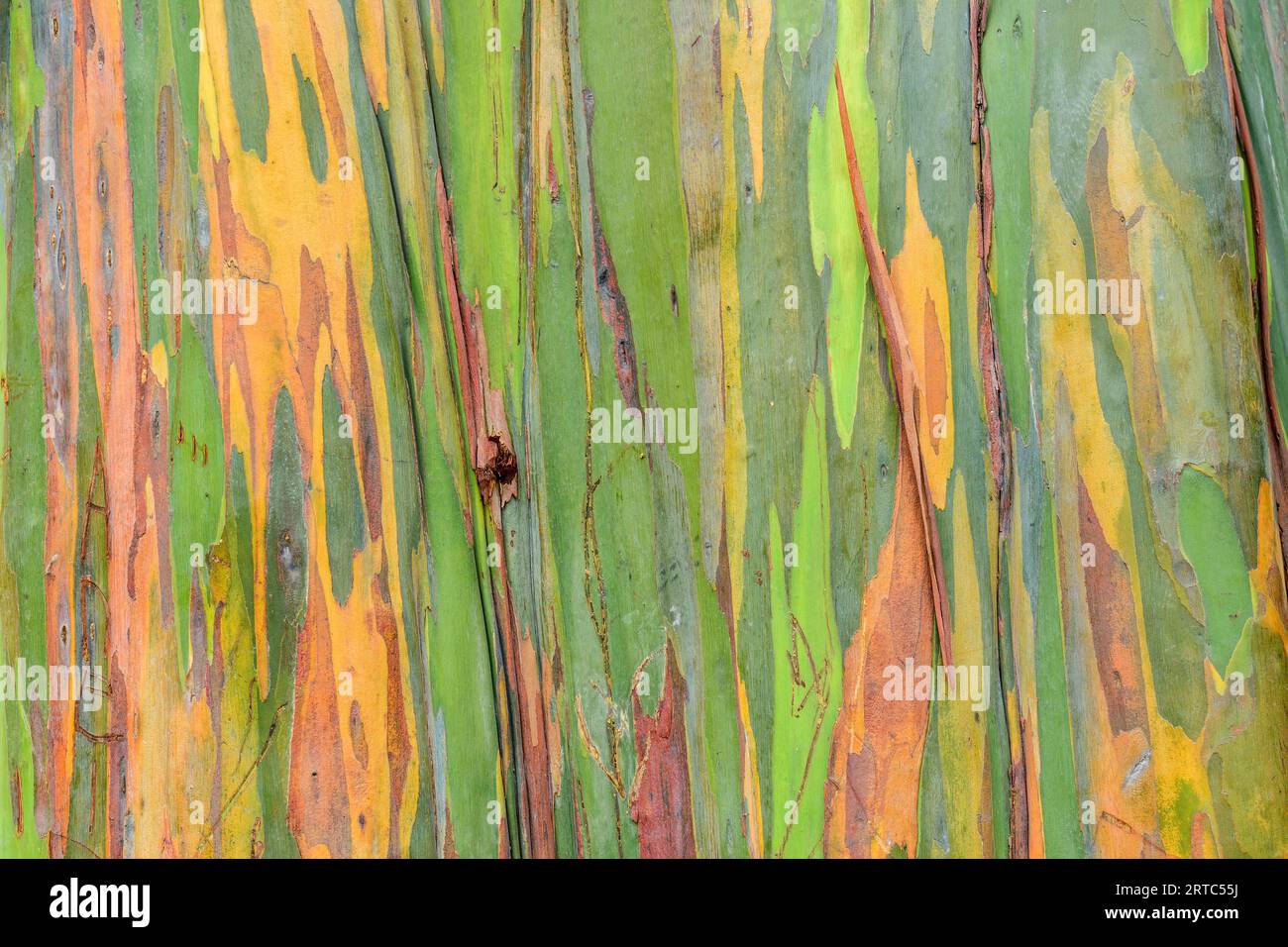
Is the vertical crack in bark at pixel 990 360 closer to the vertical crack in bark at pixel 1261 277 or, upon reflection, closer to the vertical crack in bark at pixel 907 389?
the vertical crack in bark at pixel 907 389

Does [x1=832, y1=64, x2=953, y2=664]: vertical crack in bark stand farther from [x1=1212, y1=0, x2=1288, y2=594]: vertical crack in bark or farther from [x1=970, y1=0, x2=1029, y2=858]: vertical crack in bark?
[x1=1212, y1=0, x2=1288, y2=594]: vertical crack in bark

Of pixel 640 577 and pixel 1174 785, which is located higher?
pixel 640 577

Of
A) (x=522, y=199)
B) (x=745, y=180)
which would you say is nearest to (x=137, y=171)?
(x=522, y=199)

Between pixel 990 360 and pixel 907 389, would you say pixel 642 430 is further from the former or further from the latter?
pixel 990 360

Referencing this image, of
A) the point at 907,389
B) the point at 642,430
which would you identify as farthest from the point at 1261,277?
the point at 642,430

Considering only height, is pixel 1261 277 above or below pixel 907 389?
above
